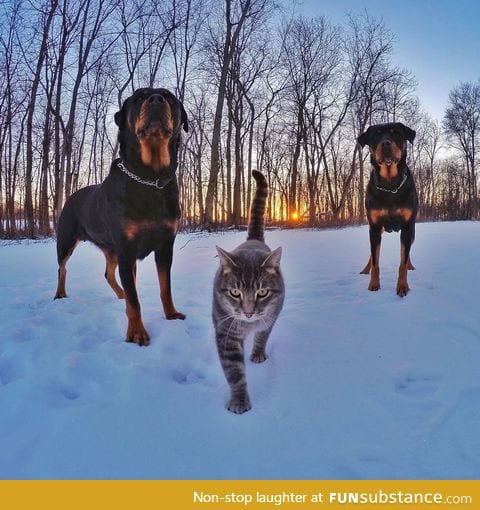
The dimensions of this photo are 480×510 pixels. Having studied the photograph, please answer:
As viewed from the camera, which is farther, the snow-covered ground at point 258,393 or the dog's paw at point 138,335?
the dog's paw at point 138,335

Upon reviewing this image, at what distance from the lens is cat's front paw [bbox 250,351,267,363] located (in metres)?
2.58

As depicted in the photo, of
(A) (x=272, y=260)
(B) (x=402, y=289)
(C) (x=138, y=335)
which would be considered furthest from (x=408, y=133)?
(C) (x=138, y=335)

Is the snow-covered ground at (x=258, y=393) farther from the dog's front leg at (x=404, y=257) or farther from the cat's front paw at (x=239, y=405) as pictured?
the dog's front leg at (x=404, y=257)

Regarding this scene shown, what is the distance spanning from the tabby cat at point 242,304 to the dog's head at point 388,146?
221cm

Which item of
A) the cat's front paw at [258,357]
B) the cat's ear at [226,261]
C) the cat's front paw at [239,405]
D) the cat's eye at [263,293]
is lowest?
the cat's front paw at [239,405]

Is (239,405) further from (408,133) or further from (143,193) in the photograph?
(408,133)

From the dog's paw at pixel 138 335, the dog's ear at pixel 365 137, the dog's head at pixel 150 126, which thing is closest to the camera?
the dog's paw at pixel 138 335

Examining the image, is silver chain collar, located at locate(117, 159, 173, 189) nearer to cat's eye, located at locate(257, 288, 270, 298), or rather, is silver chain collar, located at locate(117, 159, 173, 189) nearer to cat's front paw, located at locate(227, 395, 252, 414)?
cat's eye, located at locate(257, 288, 270, 298)

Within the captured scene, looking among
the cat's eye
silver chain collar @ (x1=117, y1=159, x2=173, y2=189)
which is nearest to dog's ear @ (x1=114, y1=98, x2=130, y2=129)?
silver chain collar @ (x1=117, y1=159, x2=173, y2=189)

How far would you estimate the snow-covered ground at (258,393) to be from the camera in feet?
5.24

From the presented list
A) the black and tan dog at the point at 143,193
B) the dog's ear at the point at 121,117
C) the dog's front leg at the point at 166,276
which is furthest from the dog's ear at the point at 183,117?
the dog's front leg at the point at 166,276

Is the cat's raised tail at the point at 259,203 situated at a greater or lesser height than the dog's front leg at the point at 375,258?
greater
